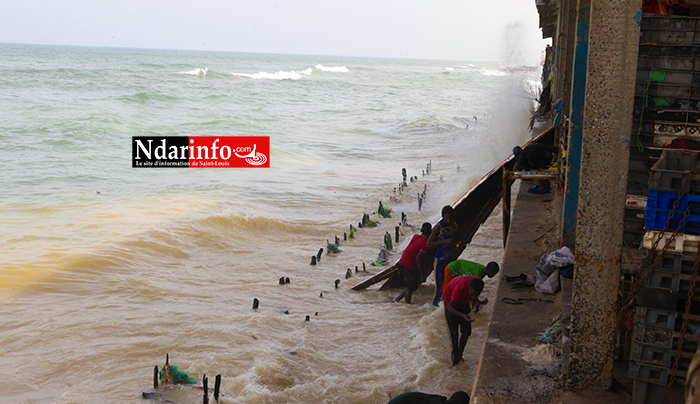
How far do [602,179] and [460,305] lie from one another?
249cm

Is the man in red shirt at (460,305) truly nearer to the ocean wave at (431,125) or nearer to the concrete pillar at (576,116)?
the concrete pillar at (576,116)

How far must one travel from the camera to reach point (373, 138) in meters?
27.8

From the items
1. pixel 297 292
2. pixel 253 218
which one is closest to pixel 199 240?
pixel 253 218

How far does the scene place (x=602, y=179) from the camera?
11.6 feet

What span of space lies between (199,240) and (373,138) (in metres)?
17.3

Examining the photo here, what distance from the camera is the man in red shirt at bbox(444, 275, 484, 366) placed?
5621mm

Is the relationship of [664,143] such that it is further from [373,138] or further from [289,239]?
[373,138]

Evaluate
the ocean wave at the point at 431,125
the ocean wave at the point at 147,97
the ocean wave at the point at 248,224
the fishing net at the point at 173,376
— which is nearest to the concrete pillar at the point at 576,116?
the fishing net at the point at 173,376

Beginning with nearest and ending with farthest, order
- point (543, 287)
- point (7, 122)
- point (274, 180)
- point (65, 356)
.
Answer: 1. point (543, 287)
2. point (65, 356)
3. point (274, 180)
4. point (7, 122)

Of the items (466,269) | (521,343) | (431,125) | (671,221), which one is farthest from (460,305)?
(431,125)

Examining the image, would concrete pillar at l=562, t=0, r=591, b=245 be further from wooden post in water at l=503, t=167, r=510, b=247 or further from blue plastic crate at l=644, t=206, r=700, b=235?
blue plastic crate at l=644, t=206, r=700, b=235

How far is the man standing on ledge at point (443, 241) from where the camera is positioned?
7414mm

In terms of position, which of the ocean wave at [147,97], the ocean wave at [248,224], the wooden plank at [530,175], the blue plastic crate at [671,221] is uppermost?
the ocean wave at [147,97]

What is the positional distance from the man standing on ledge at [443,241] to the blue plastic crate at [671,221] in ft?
13.1
